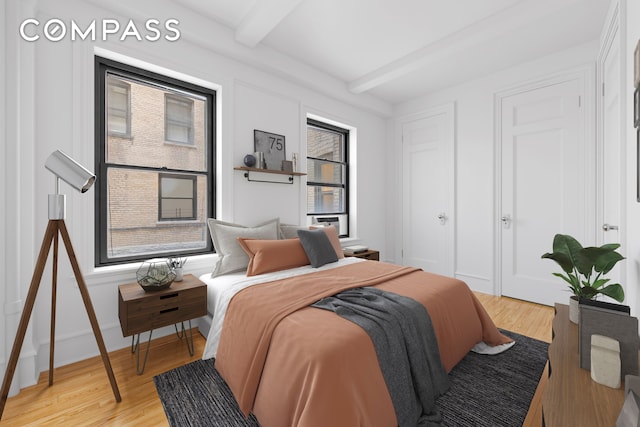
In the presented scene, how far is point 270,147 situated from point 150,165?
4.12 feet

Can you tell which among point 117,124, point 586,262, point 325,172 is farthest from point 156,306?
point 325,172

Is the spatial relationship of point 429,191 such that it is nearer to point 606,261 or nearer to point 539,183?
point 539,183

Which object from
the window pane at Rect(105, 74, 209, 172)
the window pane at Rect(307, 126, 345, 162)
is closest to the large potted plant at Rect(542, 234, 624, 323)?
the window pane at Rect(105, 74, 209, 172)

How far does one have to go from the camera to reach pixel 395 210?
494 centimetres

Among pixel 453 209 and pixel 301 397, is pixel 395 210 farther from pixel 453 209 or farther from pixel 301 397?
pixel 301 397

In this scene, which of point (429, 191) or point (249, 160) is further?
point (429, 191)

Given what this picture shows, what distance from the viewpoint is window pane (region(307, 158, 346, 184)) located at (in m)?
4.13

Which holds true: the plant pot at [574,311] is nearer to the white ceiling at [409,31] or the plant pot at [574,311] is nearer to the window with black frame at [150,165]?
the white ceiling at [409,31]

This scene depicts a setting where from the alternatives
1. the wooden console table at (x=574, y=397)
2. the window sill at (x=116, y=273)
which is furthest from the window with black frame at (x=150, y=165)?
the wooden console table at (x=574, y=397)

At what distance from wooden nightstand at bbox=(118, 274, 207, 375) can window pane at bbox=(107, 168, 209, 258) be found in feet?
1.42

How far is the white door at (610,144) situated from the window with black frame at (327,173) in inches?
115

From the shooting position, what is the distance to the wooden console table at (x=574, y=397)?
851mm

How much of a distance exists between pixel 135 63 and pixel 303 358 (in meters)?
2.79

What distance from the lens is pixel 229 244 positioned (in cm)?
271
